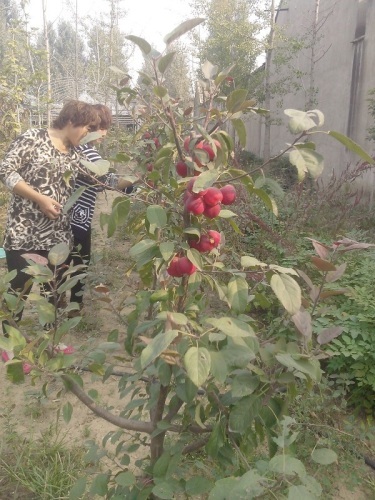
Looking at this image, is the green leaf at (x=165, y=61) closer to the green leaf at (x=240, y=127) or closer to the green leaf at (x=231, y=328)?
the green leaf at (x=240, y=127)

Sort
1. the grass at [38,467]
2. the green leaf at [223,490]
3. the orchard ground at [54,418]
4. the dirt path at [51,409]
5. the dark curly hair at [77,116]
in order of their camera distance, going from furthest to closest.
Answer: the dark curly hair at [77,116] < the dirt path at [51,409] < the orchard ground at [54,418] < the grass at [38,467] < the green leaf at [223,490]

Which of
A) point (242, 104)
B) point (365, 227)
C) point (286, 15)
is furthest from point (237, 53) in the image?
point (242, 104)

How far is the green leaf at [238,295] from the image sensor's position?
1.01 meters

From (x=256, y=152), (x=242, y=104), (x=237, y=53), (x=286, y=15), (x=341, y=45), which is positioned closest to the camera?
(x=242, y=104)

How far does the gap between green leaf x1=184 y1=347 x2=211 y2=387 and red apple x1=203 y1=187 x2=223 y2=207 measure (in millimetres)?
339

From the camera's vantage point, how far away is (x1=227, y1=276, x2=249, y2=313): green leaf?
1012 millimetres

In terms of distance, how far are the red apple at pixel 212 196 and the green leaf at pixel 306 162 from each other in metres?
0.19

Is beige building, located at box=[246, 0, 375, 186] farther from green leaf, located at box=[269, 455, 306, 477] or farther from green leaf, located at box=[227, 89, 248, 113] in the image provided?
green leaf, located at box=[269, 455, 306, 477]

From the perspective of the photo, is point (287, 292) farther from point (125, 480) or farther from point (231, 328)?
point (125, 480)

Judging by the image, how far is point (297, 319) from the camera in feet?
3.34

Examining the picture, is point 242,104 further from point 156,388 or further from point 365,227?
point 365,227

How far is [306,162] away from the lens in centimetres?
87

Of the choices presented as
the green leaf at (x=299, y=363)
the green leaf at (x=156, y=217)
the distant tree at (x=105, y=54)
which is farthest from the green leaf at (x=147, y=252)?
the distant tree at (x=105, y=54)

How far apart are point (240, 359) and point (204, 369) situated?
0.11 m
